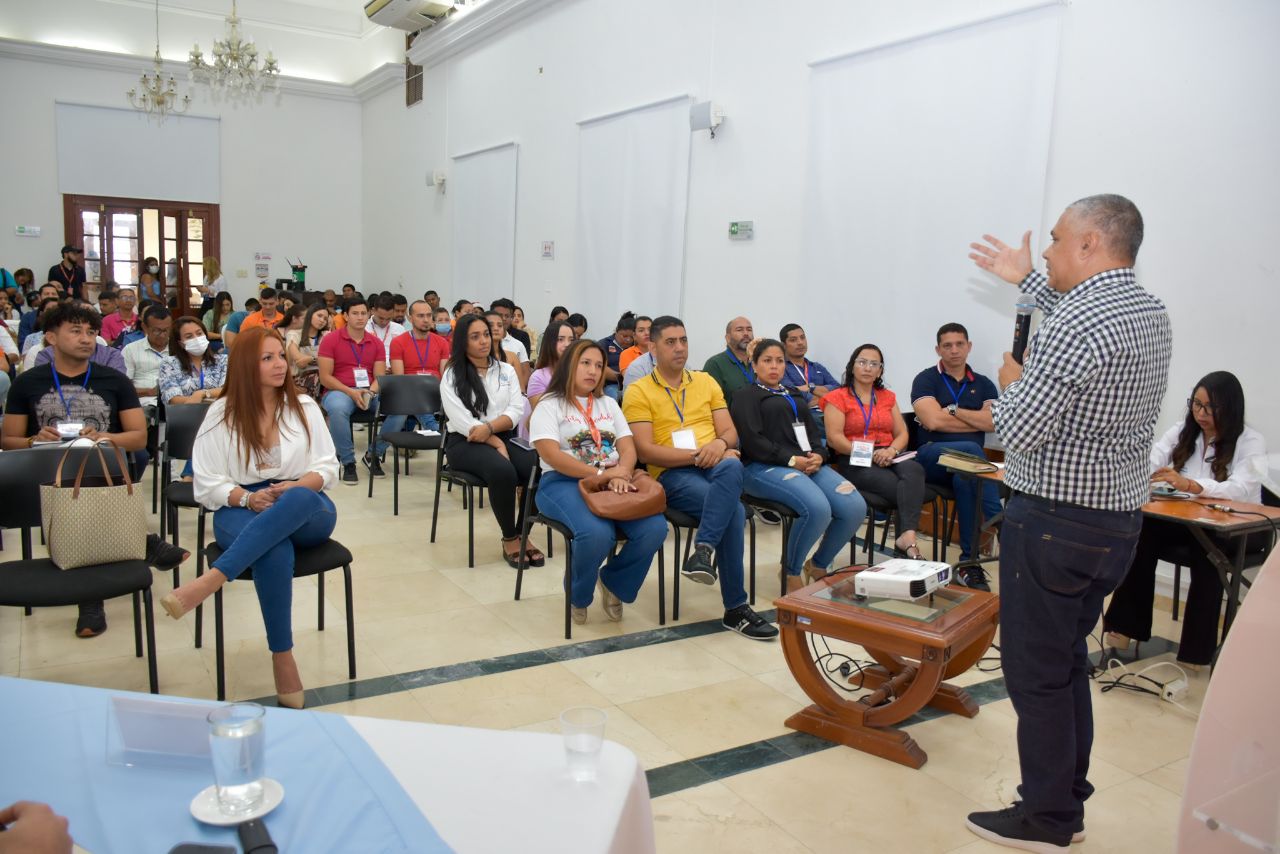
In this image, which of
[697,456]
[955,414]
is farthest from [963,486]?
[697,456]

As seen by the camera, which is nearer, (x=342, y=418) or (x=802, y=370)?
(x=802, y=370)

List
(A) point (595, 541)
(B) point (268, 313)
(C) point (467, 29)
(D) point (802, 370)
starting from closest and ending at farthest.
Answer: (A) point (595, 541) → (D) point (802, 370) → (B) point (268, 313) → (C) point (467, 29)

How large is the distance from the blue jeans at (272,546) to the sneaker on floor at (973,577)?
10.5ft

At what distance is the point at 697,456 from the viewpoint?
4191mm

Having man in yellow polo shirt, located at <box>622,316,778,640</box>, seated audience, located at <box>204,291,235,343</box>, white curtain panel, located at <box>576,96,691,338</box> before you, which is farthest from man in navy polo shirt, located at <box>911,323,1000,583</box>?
seated audience, located at <box>204,291,235,343</box>

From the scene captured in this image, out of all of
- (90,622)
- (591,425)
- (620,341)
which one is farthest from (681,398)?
(620,341)

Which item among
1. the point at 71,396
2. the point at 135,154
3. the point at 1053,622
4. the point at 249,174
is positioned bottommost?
the point at 1053,622

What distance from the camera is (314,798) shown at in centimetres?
124

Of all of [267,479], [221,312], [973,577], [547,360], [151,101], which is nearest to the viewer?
[267,479]

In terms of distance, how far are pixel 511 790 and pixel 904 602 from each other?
1.90m

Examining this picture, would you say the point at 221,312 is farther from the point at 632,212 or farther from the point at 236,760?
the point at 236,760

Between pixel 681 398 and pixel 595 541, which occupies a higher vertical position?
pixel 681 398

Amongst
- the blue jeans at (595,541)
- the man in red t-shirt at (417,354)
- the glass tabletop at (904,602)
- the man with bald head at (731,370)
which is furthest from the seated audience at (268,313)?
the glass tabletop at (904,602)

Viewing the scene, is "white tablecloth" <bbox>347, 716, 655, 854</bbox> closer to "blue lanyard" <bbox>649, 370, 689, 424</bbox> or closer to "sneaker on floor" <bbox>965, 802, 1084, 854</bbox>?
A: "sneaker on floor" <bbox>965, 802, 1084, 854</bbox>
